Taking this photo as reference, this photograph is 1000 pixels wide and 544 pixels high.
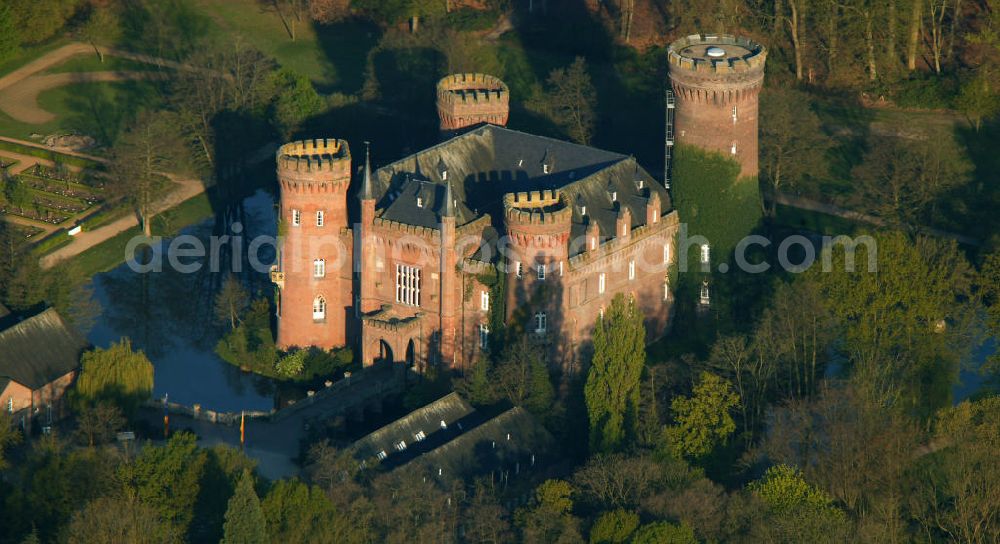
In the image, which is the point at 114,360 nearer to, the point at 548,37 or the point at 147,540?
the point at 147,540

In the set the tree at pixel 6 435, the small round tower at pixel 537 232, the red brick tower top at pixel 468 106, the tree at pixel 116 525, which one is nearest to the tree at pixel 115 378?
the tree at pixel 6 435

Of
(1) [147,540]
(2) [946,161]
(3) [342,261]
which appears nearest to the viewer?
(1) [147,540]

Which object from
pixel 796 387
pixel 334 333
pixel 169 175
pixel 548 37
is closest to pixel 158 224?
pixel 169 175

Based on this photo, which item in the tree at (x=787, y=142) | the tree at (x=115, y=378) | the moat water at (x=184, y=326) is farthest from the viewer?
the tree at (x=787, y=142)

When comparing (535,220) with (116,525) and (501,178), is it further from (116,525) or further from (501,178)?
(116,525)

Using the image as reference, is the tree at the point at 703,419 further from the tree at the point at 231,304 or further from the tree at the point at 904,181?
the tree at the point at 231,304

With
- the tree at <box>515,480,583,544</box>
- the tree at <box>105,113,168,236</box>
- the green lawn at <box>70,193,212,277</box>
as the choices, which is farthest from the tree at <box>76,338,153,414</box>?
the tree at <box>105,113,168,236</box>

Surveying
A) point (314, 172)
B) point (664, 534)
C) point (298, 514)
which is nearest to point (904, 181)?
point (314, 172)
